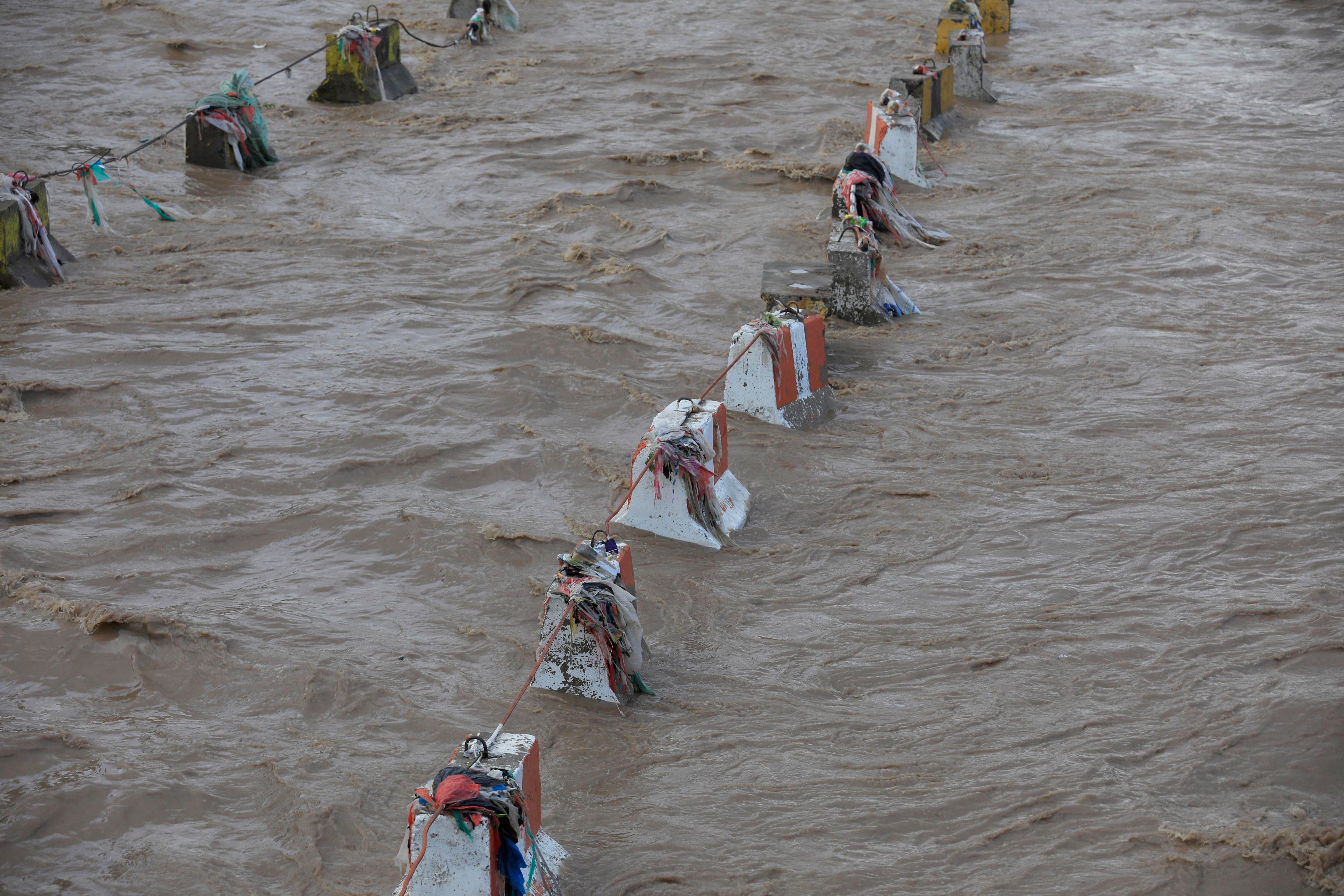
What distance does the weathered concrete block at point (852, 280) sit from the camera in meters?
7.87

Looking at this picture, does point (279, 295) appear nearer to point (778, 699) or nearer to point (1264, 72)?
point (778, 699)

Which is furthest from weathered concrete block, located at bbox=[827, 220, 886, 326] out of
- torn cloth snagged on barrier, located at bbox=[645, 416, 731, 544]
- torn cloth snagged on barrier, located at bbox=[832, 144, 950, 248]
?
torn cloth snagged on barrier, located at bbox=[645, 416, 731, 544]

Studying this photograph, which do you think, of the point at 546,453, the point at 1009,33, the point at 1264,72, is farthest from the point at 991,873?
the point at 1009,33

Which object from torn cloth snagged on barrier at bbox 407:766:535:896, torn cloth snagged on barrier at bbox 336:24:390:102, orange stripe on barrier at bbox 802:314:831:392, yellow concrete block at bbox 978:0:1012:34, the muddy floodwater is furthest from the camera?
yellow concrete block at bbox 978:0:1012:34

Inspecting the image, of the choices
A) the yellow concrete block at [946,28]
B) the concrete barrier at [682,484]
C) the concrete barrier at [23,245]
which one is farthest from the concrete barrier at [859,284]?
the yellow concrete block at [946,28]

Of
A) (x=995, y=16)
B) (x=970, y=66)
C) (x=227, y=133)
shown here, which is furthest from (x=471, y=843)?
(x=995, y=16)

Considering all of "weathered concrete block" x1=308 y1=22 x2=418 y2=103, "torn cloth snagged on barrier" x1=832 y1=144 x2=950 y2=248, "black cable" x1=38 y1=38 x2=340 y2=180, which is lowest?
"torn cloth snagged on barrier" x1=832 y1=144 x2=950 y2=248

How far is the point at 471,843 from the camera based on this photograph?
10.6ft

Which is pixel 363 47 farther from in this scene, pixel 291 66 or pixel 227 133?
pixel 227 133

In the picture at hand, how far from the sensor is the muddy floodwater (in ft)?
12.5

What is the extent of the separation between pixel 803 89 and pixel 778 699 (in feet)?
34.1

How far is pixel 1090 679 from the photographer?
448 centimetres

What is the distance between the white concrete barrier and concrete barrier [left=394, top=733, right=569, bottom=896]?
11.9ft

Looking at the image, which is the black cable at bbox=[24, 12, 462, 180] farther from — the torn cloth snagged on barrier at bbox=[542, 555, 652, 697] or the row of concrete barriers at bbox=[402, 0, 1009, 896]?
the torn cloth snagged on barrier at bbox=[542, 555, 652, 697]
